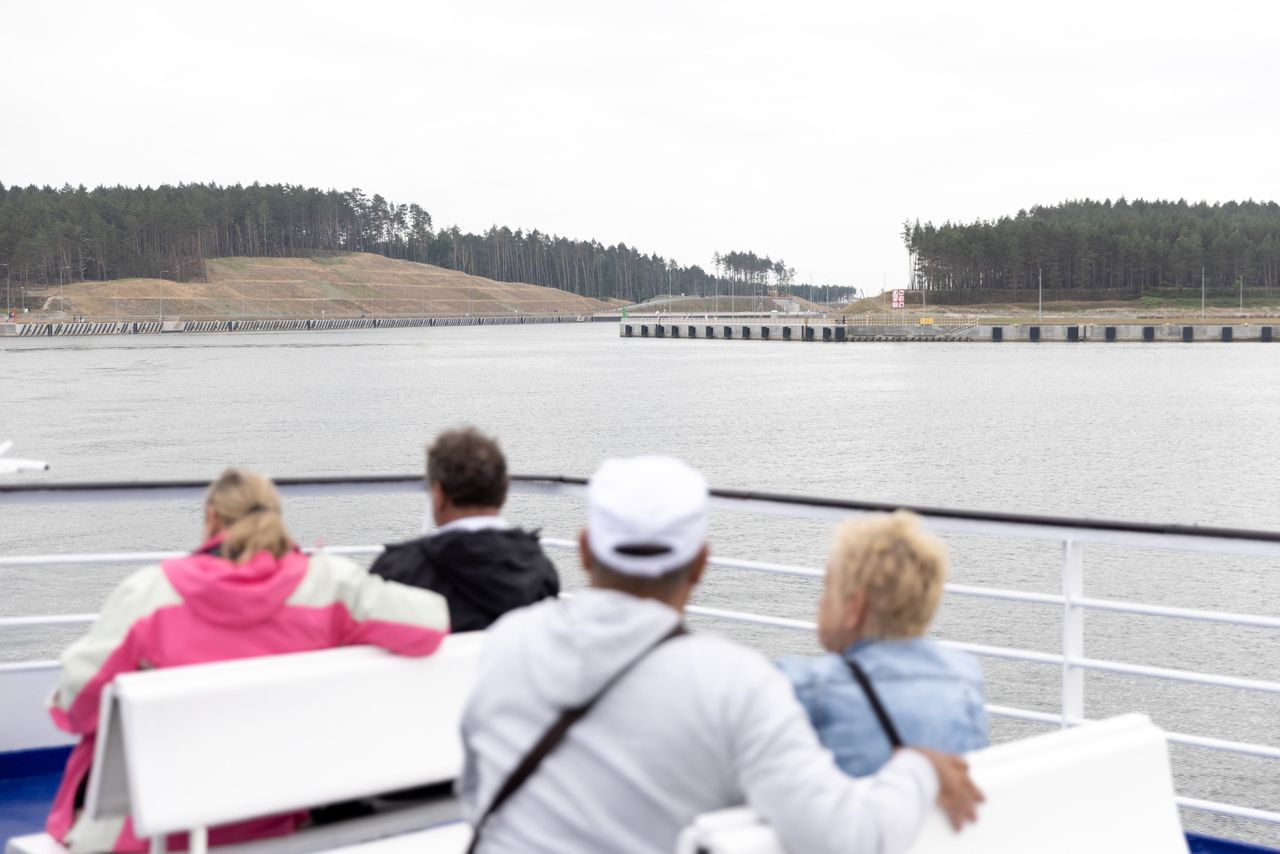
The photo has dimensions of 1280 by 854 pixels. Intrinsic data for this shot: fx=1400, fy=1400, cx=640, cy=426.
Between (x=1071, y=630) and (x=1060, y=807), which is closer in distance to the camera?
(x=1060, y=807)

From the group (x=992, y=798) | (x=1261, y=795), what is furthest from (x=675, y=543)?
(x=1261, y=795)

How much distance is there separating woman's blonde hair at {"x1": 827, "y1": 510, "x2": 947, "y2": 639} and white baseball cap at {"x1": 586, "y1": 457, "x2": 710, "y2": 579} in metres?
0.26

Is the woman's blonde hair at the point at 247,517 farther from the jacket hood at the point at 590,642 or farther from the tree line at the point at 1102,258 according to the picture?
the tree line at the point at 1102,258

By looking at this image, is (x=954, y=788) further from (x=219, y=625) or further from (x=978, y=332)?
(x=978, y=332)

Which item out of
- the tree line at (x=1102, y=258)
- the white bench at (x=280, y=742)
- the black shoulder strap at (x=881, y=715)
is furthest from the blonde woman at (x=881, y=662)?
the tree line at (x=1102, y=258)

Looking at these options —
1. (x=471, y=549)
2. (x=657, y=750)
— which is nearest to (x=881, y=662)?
(x=657, y=750)

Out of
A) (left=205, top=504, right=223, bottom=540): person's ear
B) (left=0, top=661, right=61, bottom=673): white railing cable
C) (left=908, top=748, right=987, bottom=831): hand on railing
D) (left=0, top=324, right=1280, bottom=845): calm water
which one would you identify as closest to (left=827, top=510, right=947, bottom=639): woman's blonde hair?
(left=908, top=748, right=987, bottom=831): hand on railing

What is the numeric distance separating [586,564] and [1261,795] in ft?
43.9

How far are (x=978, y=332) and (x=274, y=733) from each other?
145m

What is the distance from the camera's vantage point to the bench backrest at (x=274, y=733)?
258cm

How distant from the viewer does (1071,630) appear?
4.26 m

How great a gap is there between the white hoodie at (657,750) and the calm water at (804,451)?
1306 cm

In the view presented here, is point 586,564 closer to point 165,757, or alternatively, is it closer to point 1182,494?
point 165,757

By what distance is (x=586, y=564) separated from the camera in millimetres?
1962
